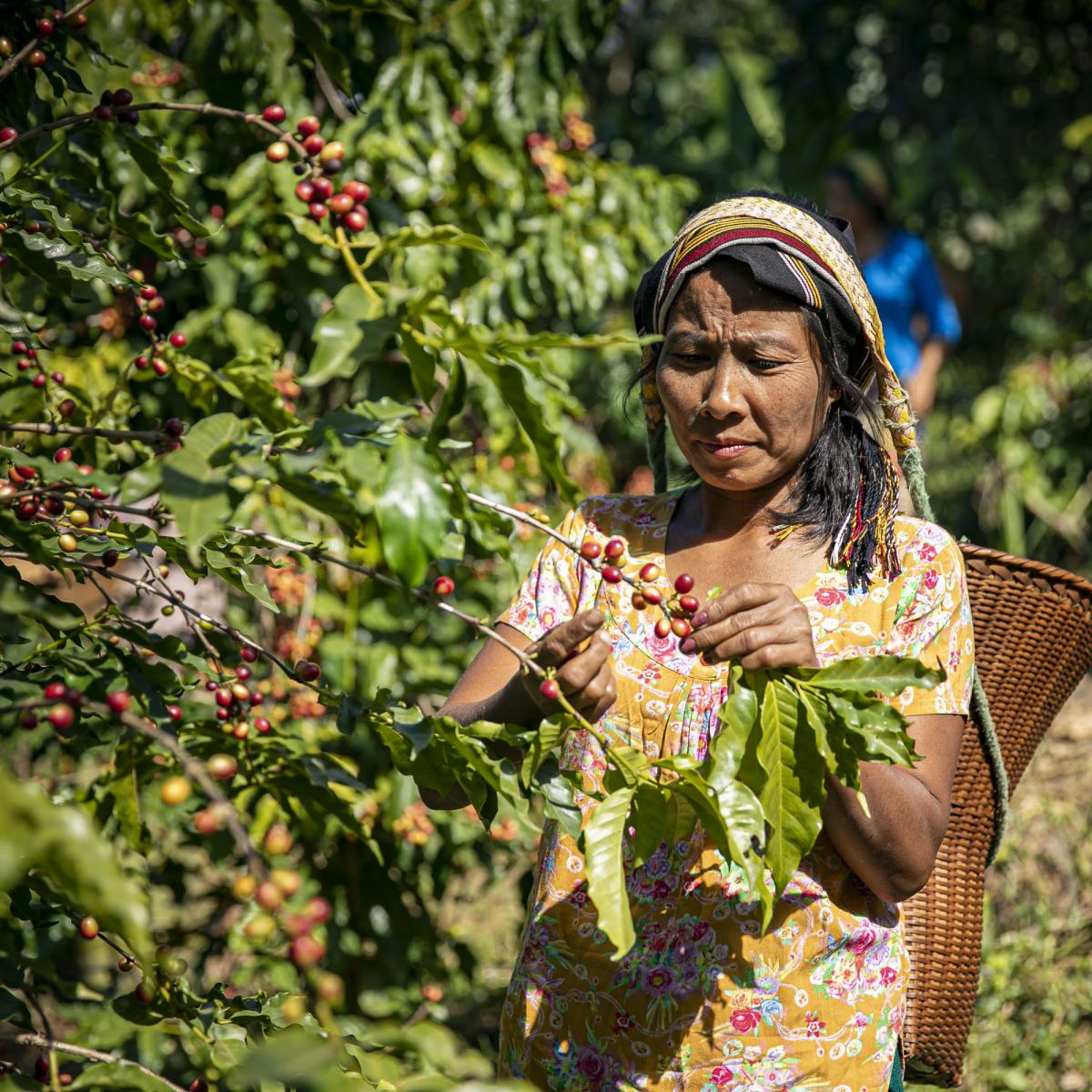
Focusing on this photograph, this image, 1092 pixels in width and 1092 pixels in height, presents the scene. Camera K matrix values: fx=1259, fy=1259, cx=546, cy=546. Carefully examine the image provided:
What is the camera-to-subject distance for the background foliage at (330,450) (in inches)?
41.3

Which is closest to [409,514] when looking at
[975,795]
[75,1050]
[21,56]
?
[75,1050]

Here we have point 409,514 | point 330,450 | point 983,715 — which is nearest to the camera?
point 409,514

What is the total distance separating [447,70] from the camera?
2805mm

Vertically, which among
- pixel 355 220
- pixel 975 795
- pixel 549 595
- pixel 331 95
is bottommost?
pixel 975 795

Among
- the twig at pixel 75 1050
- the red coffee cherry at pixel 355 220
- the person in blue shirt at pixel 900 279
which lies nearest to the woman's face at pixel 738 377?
the red coffee cherry at pixel 355 220

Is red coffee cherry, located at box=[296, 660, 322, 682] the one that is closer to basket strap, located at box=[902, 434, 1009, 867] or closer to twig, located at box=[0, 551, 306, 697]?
twig, located at box=[0, 551, 306, 697]

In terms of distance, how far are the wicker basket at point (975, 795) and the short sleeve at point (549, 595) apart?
0.67 metres

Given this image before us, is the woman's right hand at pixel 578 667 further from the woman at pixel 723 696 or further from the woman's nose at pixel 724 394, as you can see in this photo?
the woman's nose at pixel 724 394

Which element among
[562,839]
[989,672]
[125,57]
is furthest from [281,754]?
[125,57]

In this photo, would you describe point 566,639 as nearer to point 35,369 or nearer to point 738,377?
point 738,377

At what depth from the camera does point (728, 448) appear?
5.06 feet

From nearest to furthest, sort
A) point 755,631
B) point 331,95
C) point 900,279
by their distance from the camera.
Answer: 1. point 755,631
2. point 331,95
3. point 900,279

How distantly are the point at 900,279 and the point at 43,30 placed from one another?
349cm

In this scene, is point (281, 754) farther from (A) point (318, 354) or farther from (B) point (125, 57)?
(B) point (125, 57)
